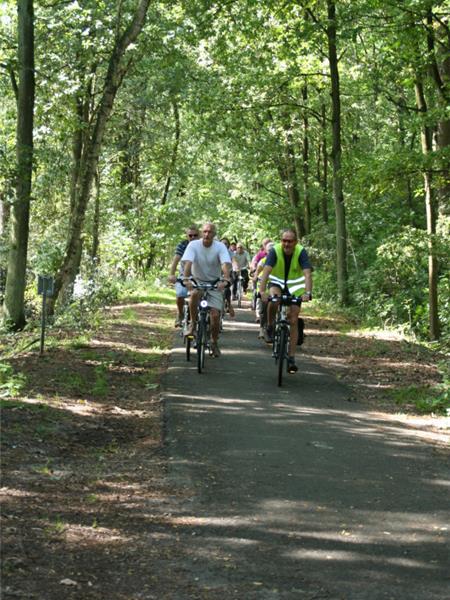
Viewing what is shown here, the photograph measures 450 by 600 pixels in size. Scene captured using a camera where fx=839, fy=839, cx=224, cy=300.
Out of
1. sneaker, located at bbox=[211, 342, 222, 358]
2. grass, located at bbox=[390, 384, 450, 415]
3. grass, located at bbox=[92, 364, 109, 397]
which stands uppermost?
sneaker, located at bbox=[211, 342, 222, 358]

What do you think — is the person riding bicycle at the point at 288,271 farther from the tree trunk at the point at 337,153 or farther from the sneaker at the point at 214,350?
the tree trunk at the point at 337,153

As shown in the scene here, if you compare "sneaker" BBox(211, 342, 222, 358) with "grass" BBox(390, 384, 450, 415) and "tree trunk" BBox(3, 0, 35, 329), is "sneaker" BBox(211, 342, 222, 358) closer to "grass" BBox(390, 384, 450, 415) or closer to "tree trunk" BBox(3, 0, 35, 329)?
"grass" BBox(390, 384, 450, 415)

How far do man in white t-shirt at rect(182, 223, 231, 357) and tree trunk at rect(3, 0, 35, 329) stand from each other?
5.91 meters

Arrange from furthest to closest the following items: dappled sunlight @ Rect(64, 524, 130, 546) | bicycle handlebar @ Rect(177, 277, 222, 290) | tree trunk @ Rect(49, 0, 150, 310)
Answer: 1. tree trunk @ Rect(49, 0, 150, 310)
2. bicycle handlebar @ Rect(177, 277, 222, 290)
3. dappled sunlight @ Rect(64, 524, 130, 546)

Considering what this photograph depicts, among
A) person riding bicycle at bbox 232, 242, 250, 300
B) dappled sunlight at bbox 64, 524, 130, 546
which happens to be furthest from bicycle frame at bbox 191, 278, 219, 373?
person riding bicycle at bbox 232, 242, 250, 300

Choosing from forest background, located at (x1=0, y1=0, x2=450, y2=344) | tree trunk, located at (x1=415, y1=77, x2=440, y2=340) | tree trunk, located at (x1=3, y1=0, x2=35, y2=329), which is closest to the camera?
forest background, located at (x1=0, y1=0, x2=450, y2=344)

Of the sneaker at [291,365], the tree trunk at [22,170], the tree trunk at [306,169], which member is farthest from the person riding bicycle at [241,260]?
the sneaker at [291,365]

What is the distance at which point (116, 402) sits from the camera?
34.2 feet

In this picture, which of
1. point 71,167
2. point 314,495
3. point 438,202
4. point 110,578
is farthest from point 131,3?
point 110,578

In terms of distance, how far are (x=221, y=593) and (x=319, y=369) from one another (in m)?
9.45

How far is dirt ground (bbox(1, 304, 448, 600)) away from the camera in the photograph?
4832 mm

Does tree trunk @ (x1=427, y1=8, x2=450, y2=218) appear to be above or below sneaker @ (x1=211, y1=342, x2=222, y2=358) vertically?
above

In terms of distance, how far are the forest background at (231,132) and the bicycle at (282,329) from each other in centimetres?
544

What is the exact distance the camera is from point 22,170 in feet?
57.2
